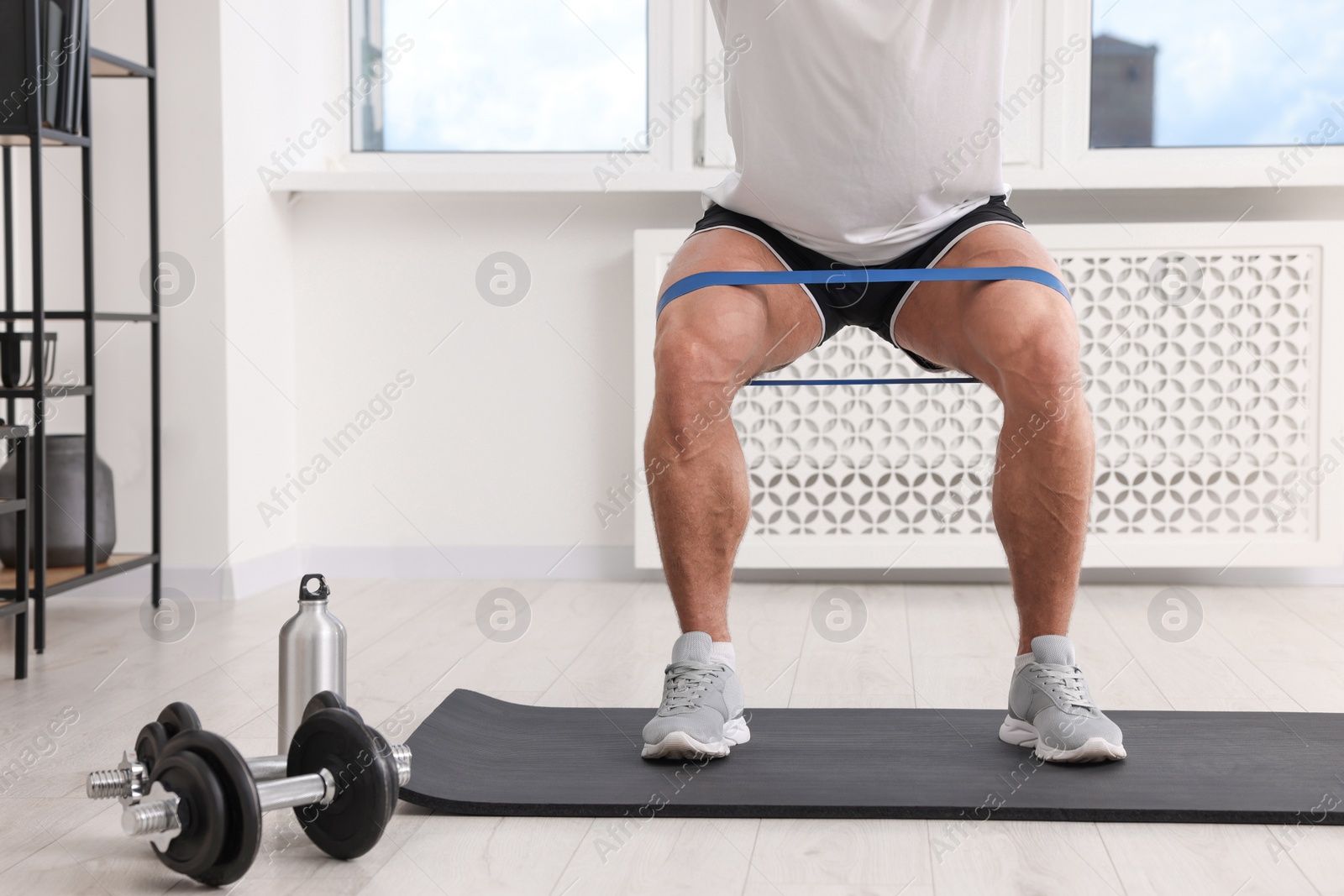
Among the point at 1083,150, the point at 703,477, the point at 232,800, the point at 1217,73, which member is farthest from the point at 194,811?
the point at 1217,73

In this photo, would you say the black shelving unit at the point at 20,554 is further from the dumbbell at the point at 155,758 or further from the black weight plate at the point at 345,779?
the black weight plate at the point at 345,779

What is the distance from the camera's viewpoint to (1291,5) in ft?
8.52

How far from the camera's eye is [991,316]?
1.33 meters

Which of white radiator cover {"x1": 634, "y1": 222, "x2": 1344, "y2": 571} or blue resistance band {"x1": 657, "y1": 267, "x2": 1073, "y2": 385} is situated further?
white radiator cover {"x1": 634, "y1": 222, "x2": 1344, "y2": 571}

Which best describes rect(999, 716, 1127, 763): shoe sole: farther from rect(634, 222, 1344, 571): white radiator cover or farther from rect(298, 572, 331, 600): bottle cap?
rect(634, 222, 1344, 571): white radiator cover

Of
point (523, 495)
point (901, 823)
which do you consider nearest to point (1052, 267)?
point (901, 823)

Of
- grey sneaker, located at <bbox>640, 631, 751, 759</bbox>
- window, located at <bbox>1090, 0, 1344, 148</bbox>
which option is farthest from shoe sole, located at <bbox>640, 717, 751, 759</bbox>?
window, located at <bbox>1090, 0, 1344, 148</bbox>

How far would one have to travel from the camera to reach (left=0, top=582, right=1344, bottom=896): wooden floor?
40.7 inches

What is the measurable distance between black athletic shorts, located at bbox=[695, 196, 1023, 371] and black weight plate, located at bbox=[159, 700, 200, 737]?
774mm

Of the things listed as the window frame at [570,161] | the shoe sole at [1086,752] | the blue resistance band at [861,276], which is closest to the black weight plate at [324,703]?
the blue resistance band at [861,276]

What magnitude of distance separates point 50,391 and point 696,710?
1276 millimetres

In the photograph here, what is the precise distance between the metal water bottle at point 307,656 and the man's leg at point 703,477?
12.8 inches

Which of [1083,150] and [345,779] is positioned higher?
[1083,150]

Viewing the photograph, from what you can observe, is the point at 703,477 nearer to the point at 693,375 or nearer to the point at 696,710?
the point at 693,375
